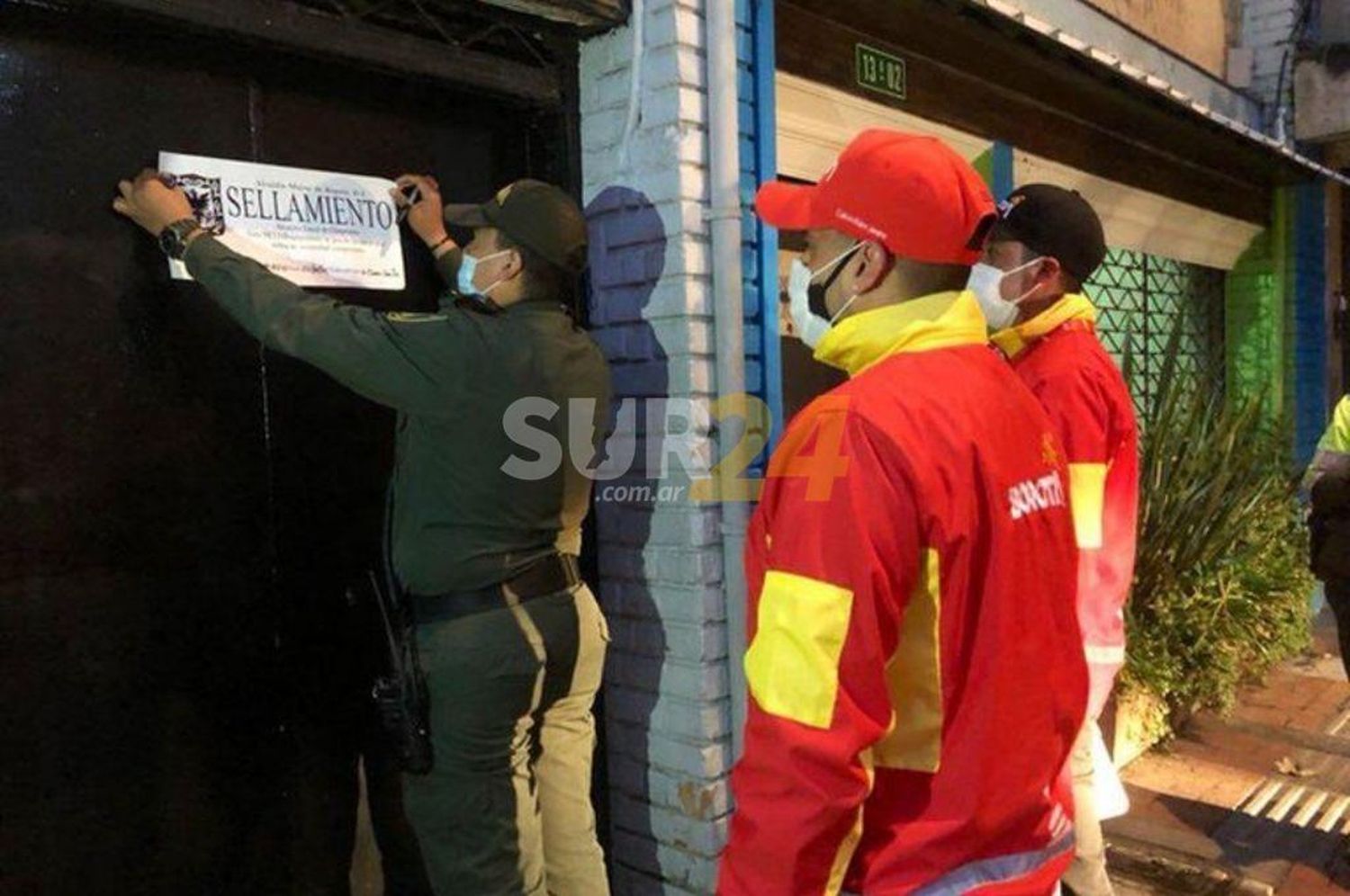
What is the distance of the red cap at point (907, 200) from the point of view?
1605 millimetres

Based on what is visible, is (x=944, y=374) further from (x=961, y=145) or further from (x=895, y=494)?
(x=961, y=145)

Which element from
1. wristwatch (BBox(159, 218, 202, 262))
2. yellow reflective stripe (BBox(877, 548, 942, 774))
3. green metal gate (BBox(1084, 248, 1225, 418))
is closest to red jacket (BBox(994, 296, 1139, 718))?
yellow reflective stripe (BBox(877, 548, 942, 774))

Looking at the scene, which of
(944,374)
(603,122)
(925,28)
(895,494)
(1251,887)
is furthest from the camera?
(925,28)

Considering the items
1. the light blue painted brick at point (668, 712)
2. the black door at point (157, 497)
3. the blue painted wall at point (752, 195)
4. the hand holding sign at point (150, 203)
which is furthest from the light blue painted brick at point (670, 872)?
the hand holding sign at point (150, 203)

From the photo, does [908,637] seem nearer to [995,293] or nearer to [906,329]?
[906,329]

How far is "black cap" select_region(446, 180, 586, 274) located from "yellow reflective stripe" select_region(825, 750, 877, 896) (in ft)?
5.13

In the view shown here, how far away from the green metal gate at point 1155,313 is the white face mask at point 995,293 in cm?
300

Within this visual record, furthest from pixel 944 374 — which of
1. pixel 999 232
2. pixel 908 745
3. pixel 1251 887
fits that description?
pixel 1251 887

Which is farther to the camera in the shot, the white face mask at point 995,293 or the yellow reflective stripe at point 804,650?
the white face mask at point 995,293

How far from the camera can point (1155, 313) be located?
7.08m

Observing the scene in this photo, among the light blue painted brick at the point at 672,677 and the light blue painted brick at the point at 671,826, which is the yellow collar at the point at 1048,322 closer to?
the light blue painted brick at the point at 672,677

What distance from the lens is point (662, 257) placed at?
2936 millimetres

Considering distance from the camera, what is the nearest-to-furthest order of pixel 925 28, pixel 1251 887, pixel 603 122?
pixel 603 122, pixel 1251 887, pixel 925 28

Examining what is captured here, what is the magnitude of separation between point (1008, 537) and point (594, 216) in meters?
1.94
